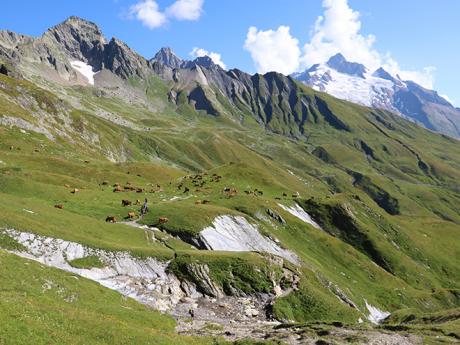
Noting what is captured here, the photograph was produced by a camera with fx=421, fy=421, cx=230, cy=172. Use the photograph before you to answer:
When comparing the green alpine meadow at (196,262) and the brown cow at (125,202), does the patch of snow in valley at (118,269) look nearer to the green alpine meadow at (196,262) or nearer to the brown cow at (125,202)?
the green alpine meadow at (196,262)

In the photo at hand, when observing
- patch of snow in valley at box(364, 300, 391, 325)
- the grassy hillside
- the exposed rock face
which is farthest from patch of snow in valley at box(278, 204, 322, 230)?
the exposed rock face

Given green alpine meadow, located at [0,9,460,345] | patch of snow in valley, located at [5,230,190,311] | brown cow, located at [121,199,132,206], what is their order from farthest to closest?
brown cow, located at [121,199,132,206], patch of snow in valley, located at [5,230,190,311], green alpine meadow, located at [0,9,460,345]

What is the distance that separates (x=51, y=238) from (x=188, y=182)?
2474 inches

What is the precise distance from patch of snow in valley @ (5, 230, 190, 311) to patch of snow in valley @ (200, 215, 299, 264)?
18.1m

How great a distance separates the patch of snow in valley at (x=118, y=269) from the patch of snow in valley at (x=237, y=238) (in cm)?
1811

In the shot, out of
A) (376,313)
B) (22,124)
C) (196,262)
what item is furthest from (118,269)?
(22,124)

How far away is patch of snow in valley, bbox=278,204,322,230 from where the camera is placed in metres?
110

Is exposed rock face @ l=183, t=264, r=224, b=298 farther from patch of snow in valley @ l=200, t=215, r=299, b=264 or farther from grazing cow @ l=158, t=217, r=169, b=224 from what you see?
grazing cow @ l=158, t=217, r=169, b=224

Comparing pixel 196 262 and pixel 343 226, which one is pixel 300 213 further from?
pixel 196 262

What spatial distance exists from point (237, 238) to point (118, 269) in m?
31.8

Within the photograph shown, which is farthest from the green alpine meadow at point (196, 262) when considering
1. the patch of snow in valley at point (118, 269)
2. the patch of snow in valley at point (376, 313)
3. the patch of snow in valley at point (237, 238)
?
the patch of snow in valley at point (376, 313)

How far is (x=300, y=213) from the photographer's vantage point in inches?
4449

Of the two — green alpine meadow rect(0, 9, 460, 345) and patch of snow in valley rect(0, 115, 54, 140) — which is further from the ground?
patch of snow in valley rect(0, 115, 54, 140)

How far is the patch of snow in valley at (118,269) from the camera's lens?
4744cm
